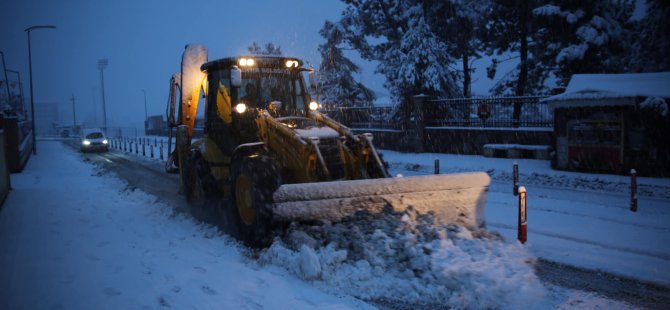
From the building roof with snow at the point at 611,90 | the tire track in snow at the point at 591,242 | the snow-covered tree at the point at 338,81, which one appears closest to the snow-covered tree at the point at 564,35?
the building roof with snow at the point at 611,90

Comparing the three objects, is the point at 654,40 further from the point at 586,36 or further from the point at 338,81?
the point at 338,81

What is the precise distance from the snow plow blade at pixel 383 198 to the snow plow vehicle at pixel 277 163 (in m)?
0.01

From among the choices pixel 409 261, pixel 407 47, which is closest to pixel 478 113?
pixel 407 47

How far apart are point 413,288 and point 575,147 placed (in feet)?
41.7

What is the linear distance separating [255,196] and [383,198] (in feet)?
5.49

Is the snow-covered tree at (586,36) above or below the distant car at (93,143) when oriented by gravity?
above

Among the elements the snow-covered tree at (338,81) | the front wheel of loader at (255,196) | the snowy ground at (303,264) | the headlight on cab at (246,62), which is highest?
the snow-covered tree at (338,81)

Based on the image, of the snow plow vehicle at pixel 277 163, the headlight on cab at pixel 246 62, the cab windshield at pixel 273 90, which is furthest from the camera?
the cab windshield at pixel 273 90

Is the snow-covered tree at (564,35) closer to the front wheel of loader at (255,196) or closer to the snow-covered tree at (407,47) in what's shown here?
the snow-covered tree at (407,47)

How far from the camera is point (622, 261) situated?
20.9 feet

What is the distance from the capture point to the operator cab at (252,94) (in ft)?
26.7

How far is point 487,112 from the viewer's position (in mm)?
19969

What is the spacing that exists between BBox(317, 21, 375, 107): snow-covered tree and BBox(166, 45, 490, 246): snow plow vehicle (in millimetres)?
21701

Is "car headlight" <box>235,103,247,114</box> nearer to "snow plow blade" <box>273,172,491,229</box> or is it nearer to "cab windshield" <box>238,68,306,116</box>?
"cab windshield" <box>238,68,306,116</box>
